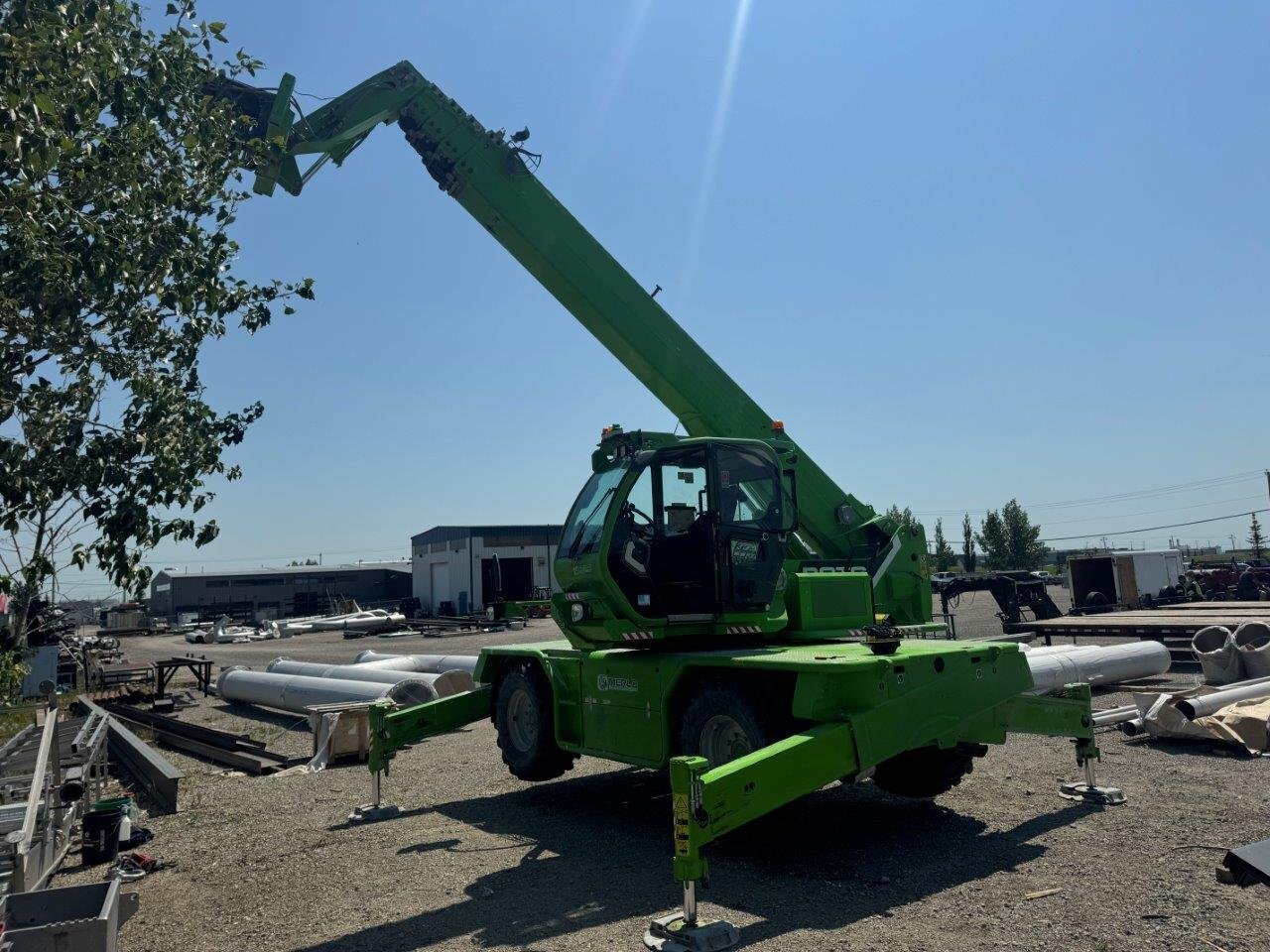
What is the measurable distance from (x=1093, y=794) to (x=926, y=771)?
1329 mm

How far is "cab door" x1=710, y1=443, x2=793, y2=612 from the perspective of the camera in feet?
24.9

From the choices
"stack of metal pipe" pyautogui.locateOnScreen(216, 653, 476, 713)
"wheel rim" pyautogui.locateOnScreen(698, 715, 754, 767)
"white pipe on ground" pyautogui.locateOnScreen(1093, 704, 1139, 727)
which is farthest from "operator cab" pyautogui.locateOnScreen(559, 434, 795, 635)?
"stack of metal pipe" pyautogui.locateOnScreen(216, 653, 476, 713)

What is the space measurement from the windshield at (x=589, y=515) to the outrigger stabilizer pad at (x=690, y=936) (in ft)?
11.5

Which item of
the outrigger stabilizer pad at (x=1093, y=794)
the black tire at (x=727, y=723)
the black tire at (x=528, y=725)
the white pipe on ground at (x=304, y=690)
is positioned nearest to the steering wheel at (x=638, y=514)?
the black tire at (x=727, y=723)

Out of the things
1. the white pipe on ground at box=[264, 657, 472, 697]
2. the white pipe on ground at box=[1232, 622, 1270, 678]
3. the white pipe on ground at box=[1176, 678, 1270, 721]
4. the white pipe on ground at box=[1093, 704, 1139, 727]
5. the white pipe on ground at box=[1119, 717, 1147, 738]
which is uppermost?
the white pipe on ground at box=[1232, 622, 1270, 678]

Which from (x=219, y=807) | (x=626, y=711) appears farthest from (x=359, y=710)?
(x=626, y=711)

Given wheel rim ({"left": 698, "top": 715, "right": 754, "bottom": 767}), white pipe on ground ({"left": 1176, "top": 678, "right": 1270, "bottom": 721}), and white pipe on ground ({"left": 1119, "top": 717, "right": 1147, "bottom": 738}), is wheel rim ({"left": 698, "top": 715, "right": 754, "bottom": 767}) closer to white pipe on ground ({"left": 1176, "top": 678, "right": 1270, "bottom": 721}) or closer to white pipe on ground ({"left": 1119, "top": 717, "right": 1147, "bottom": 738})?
white pipe on ground ({"left": 1119, "top": 717, "right": 1147, "bottom": 738})

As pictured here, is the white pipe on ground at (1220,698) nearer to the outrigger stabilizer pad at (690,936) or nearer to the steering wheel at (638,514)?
the steering wheel at (638,514)

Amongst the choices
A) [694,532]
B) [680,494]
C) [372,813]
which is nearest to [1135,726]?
[694,532]

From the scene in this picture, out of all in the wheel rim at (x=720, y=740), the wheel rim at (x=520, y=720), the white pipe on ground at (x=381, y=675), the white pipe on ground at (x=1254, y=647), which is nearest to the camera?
the wheel rim at (x=720, y=740)

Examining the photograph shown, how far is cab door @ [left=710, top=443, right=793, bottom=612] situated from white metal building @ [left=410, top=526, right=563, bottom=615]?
136 feet

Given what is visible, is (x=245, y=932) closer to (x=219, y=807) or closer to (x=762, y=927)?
(x=762, y=927)

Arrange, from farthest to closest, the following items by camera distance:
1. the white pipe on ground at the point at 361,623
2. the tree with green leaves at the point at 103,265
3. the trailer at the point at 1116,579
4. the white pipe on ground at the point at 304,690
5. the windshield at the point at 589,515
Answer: the white pipe on ground at the point at 361,623 → the trailer at the point at 1116,579 → the white pipe on ground at the point at 304,690 → the windshield at the point at 589,515 → the tree with green leaves at the point at 103,265

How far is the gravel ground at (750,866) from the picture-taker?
5.12m
